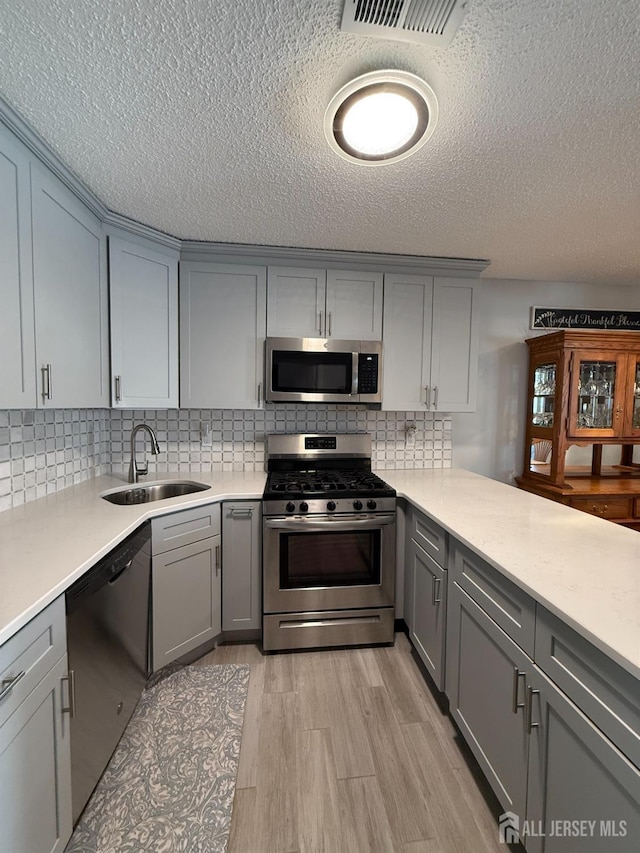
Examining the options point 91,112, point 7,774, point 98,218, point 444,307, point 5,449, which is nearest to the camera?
point 7,774

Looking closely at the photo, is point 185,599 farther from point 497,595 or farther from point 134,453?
point 497,595

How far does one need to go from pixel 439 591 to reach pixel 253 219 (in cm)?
216

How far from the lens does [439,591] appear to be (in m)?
1.77

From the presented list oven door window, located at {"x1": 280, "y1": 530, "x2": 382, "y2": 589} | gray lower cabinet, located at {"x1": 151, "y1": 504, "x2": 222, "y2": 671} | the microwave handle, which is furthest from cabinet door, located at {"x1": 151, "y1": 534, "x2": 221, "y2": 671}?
the microwave handle

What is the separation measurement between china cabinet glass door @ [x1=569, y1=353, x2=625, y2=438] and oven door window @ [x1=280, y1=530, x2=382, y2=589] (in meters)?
1.78

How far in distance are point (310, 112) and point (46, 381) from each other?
4.69ft

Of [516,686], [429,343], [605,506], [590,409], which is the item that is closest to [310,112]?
[429,343]

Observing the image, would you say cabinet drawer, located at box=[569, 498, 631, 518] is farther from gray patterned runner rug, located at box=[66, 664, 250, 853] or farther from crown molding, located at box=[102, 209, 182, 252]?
crown molding, located at box=[102, 209, 182, 252]

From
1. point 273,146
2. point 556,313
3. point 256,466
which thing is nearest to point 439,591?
point 256,466

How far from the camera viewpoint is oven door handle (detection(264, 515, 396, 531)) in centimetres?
212

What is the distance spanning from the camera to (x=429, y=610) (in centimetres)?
190

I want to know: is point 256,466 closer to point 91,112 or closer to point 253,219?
point 253,219

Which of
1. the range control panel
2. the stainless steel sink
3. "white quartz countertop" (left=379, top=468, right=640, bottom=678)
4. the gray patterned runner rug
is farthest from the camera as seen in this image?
the range control panel

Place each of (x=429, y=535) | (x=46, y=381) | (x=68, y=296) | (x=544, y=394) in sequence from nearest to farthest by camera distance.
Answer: (x=46, y=381), (x=68, y=296), (x=429, y=535), (x=544, y=394)
